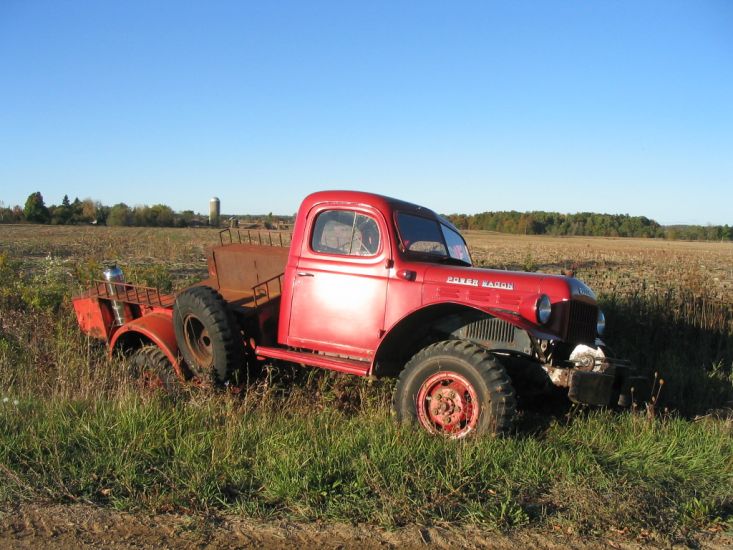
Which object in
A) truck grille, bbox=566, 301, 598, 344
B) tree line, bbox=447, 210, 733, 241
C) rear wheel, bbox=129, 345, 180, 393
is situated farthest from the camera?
tree line, bbox=447, 210, 733, 241

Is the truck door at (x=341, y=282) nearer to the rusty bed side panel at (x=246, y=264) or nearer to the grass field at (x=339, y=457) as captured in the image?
the grass field at (x=339, y=457)

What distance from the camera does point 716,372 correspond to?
6.92 m

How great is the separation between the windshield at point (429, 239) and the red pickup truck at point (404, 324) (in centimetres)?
2

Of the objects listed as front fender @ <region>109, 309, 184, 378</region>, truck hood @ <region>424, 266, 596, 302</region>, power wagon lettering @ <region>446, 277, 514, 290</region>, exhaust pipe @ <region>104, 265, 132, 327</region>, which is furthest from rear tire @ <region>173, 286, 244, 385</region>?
power wagon lettering @ <region>446, 277, 514, 290</region>

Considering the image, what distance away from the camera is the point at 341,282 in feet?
17.5

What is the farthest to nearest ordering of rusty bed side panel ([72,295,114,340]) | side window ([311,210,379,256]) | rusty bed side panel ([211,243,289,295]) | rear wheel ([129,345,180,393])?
rusty bed side panel ([72,295,114,340]), rusty bed side panel ([211,243,289,295]), rear wheel ([129,345,180,393]), side window ([311,210,379,256])

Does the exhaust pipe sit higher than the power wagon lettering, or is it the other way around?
the power wagon lettering

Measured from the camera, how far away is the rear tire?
5.43 metres

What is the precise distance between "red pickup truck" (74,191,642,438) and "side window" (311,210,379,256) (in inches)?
0.4

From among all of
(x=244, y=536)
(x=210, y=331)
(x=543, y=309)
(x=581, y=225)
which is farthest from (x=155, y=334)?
(x=581, y=225)

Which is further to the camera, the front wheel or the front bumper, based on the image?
the front bumper

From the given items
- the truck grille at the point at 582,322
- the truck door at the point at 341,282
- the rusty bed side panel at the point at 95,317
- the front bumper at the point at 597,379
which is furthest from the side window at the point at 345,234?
the rusty bed side panel at the point at 95,317

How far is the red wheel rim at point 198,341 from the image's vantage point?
5793 millimetres

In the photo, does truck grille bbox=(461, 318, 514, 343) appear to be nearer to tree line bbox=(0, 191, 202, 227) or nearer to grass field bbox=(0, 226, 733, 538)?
grass field bbox=(0, 226, 733, 538)
